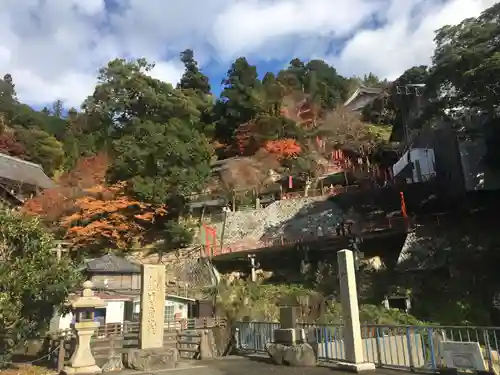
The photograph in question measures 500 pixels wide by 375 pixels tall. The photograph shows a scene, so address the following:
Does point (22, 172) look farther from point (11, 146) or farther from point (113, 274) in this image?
point (113, 274)

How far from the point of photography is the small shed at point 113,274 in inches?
1011

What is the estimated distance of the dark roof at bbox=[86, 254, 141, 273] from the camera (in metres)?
25.9

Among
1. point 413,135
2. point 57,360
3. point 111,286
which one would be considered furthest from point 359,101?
point 57,360

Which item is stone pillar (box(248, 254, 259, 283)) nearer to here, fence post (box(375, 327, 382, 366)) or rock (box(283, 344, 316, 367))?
rock (box(283, 344, 316, 367))

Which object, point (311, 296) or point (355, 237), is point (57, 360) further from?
point (355, 237)

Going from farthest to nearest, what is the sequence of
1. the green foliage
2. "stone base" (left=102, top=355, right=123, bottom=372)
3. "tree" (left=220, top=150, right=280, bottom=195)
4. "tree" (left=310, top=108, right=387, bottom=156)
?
"tree" (left=310, top=108, right=387, bottom=156), "tree" (left=220, top=150, right=280, bottom=195), the green foliage, "stone base" (left=102, top=355, right=123, bottom=372)

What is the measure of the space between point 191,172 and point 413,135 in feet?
59.1

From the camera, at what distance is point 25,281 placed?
1016cm

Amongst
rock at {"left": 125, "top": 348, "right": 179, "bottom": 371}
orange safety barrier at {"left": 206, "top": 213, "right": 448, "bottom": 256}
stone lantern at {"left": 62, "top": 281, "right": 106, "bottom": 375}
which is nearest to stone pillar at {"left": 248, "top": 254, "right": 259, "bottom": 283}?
orange safety barrier at {"left": 206, "top": 213, "right": 448, "bottom": 256}

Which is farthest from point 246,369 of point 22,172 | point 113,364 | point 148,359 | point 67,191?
point 22,172

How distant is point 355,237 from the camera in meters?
26.5

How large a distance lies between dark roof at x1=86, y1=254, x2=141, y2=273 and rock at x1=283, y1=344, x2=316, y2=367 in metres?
18.1

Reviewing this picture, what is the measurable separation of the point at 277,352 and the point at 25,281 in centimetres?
679

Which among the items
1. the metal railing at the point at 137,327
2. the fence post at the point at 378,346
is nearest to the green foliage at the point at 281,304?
the metal railing at the point at 137,327
